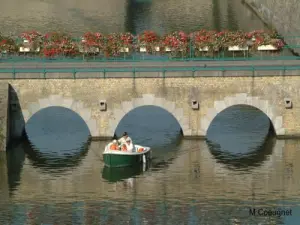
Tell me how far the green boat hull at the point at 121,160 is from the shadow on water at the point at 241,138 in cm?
503

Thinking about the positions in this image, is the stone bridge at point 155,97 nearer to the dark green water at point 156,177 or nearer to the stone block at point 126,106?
the stone block at point 126,106

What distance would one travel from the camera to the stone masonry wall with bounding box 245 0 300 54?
92375mm

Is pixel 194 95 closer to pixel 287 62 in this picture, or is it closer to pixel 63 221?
pixel 287 62

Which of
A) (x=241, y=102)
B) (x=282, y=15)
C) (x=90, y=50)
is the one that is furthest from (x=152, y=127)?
(x=282, y=15)

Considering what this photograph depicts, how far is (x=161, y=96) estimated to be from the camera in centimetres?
6606

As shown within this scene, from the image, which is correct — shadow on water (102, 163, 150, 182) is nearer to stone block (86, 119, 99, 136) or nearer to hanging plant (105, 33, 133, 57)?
stone block (86, 119, 99, 136)

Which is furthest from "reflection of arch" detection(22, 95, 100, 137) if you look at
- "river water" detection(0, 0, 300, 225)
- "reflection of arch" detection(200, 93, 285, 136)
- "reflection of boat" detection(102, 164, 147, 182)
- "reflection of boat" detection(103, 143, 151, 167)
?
"reflection of arch" detection(200, 93, 285, 136)

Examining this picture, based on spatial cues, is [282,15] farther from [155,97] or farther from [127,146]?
[127,146]

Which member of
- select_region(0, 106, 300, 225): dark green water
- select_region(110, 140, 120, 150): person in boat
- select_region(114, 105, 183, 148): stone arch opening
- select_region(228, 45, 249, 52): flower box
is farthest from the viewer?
select_region(228, 45, 249, 52): flower box

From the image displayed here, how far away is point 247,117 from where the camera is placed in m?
73.1

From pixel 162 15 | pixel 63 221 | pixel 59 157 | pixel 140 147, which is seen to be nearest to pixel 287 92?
pixel 140 147

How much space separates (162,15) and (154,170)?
230 ft

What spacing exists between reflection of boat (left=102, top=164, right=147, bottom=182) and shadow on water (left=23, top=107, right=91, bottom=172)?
104 inches

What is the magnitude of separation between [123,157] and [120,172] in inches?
34.8
